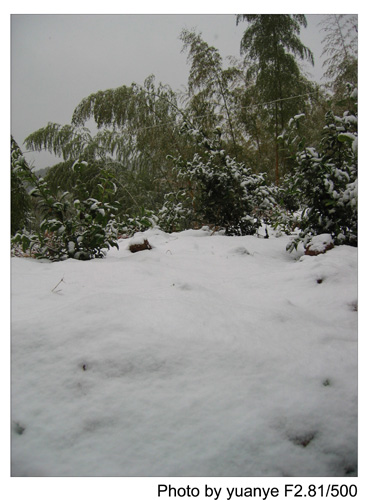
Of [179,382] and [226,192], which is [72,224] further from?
[226,192]

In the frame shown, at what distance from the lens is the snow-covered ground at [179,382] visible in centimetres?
62

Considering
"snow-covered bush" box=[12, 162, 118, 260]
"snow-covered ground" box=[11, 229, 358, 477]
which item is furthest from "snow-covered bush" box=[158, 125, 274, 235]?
"snow-covered ground" box=[11, 229, 358, 477]

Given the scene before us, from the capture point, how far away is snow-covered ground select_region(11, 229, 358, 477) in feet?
2.05

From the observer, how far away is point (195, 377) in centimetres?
77

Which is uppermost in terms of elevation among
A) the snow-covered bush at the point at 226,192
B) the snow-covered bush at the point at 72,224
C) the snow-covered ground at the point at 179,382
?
the snow-covered bush at the point at 226,192

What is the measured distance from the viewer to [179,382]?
0.75m

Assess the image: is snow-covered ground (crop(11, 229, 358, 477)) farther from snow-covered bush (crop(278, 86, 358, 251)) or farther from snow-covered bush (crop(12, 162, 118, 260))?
snow-covered bush (crop(278, 86, 358, 251))

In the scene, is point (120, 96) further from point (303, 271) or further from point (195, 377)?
point (195, 377)

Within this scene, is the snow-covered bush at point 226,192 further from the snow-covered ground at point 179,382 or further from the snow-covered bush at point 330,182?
the snow-covered ground at point 179,382

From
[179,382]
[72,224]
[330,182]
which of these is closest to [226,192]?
[330,182]

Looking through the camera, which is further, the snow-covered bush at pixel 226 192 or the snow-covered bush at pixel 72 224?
the snow-covered bush at pixel 226 192

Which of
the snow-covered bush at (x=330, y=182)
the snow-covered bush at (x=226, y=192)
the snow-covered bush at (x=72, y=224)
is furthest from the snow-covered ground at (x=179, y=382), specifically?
the snow-covered bush at (x=226, y=192)

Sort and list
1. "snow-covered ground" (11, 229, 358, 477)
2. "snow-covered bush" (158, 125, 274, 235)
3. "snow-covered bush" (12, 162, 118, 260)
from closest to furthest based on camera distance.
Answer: "snow-covered ground" (11, 229, 358, 477) < "snow-covered bush" (12, 162, 118, 260) < "snow-covered bush" (158, 125, 274, 235)
